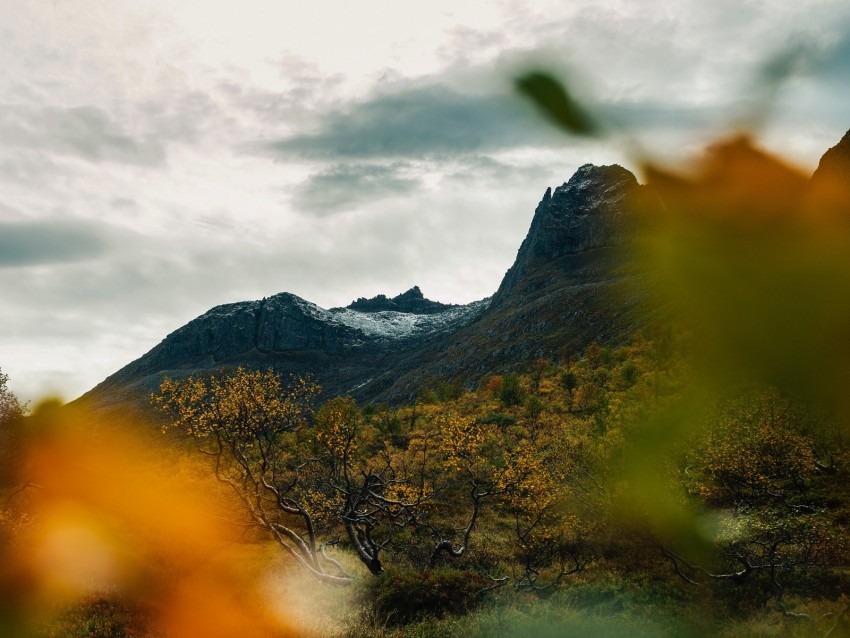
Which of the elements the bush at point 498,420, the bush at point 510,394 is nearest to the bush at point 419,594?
the bush at point 498,420

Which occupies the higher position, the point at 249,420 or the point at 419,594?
the point at 249,420

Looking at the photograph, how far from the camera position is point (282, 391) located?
2941 cm

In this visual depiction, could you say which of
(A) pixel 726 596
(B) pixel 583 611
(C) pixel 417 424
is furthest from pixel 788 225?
(C) pixel 417 424

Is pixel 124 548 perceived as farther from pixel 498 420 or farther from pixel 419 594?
pixel 498 420

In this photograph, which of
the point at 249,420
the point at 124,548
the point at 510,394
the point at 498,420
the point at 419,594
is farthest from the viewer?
the point at 510,394

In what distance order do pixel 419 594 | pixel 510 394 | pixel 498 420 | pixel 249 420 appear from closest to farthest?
pixel 419 594
pixel 249 420
pixel 498 420
pixel 510 394

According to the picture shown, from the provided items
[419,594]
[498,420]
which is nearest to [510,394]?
[498,420]

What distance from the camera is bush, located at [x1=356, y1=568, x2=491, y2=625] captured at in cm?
1861

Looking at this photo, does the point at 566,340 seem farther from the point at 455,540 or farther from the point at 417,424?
the point at 455,540

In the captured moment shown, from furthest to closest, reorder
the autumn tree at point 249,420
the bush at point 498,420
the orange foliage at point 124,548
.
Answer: the bush at point 498,420 → the autumn tree at point 249,420 → the orange foliage at point 124,548

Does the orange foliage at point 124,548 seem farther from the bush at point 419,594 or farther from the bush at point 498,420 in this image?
the bush at point 498,420

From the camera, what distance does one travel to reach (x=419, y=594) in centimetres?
1953

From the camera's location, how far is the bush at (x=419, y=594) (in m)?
18.6

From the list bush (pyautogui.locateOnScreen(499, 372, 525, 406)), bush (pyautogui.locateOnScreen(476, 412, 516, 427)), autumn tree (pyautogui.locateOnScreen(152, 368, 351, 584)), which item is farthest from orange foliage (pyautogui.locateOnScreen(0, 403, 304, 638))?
bush (pyautogui.locateOnScreen(499, 372, 525, 406))
